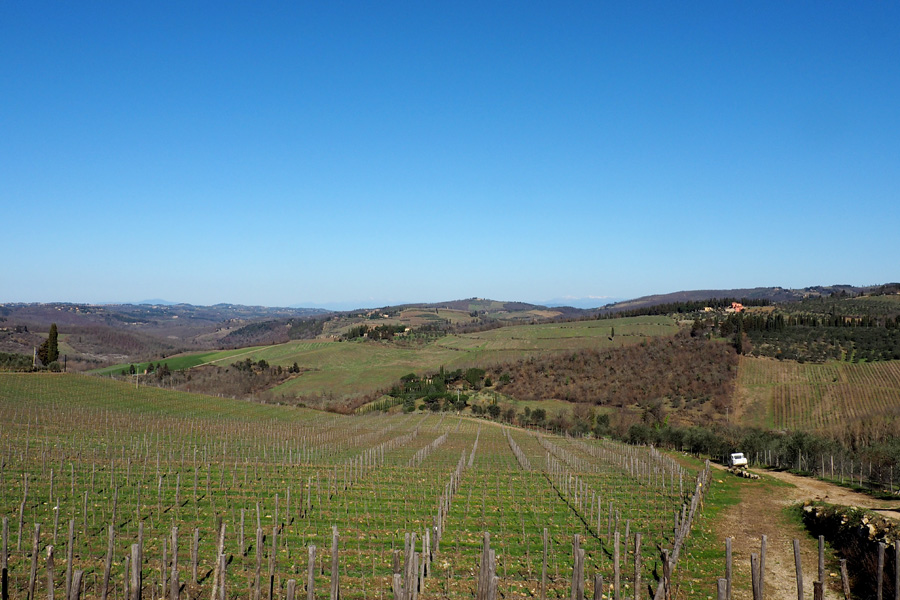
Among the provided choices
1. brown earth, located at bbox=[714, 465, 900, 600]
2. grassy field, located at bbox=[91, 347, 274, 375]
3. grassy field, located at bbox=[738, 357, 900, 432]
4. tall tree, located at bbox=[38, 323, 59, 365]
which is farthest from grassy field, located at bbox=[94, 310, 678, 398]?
brown earth, located at bbox=[714, 465, 900, 600]

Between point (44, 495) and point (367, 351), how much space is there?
99.6m

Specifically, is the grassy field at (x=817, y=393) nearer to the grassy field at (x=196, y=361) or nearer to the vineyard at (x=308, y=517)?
the vineyard at (x=308, y=517)

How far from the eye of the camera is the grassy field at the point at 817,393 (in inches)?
2378

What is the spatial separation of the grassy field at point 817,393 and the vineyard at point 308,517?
29.8 meters

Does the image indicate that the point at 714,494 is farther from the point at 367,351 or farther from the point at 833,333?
the point at 367,351

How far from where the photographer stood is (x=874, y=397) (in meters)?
62.8


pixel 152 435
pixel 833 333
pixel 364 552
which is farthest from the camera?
pixel 833 333

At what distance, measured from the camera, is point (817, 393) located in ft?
221

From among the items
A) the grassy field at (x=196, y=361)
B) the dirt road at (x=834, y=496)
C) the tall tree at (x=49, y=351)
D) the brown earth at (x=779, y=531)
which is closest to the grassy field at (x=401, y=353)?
the grassy field at (x=196, y=361)

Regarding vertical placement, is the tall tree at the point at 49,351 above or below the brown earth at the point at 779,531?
above

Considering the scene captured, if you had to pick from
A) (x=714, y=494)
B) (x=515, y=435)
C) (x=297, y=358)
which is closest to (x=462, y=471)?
(x=714, y=494)

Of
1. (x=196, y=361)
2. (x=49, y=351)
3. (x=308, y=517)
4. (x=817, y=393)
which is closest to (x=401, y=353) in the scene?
(x=196, y=361)

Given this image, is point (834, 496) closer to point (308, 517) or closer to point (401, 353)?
point (308, 517)

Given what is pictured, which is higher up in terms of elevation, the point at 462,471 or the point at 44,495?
the point at 44,495
